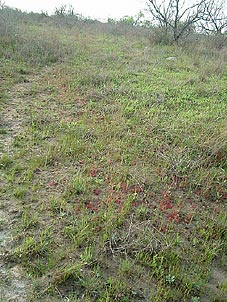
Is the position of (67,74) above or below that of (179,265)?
above

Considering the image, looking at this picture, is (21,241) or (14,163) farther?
(14,163)

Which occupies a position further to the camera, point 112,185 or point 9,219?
point 112,185

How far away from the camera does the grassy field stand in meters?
2.86

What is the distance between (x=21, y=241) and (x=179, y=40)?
12713mm

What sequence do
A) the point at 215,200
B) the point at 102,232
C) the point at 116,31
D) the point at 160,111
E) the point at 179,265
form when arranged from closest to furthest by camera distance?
the point at 179,265
the point at 102,232
the point at 215,200
the point at 160,111
the point at 116,31

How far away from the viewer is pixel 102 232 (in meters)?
3.30

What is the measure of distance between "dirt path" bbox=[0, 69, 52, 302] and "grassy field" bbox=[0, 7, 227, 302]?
2 centimetres

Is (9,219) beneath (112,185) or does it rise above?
beneath

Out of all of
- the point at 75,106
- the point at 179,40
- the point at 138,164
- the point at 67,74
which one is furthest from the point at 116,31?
the point at 138,164

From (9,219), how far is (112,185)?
50.8 inches

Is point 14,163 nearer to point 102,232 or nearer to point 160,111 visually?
point 102,232

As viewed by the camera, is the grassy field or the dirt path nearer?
the dirt path

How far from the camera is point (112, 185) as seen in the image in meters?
4.10

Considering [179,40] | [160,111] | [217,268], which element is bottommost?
[217,268]
